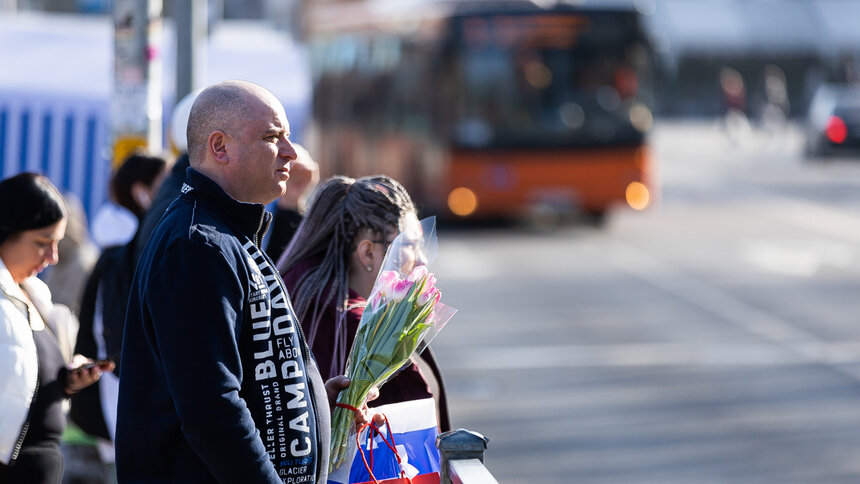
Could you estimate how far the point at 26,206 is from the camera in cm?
388

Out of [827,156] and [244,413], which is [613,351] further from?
[827,156]

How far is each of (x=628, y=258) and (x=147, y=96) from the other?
1096 centimetres

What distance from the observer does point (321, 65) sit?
80.5 feet

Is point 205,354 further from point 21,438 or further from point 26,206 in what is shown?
point 26,206

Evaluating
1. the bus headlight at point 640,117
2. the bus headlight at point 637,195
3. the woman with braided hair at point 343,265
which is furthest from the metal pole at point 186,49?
the bus headlight at point 640,117

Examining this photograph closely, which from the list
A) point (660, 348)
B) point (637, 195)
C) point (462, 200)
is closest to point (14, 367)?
point (660, 348)

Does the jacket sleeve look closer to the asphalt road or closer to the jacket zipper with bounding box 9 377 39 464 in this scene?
the jacket zipper with bounding box 9 377 39 464

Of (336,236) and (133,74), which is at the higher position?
(133,74)

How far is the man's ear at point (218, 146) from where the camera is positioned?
2.74m

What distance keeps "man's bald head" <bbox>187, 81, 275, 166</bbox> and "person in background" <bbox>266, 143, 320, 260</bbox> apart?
1900mm

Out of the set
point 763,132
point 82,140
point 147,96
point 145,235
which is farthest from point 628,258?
point 763,132

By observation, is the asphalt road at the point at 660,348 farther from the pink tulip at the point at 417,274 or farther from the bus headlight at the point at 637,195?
the pink tulip at the point at 417,274

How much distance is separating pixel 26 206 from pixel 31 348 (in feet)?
1.71

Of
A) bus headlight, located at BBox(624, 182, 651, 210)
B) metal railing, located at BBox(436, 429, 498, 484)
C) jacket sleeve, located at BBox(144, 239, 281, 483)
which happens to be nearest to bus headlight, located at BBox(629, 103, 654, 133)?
bus headlight, located at BBox(624, 182, 651, 210)
